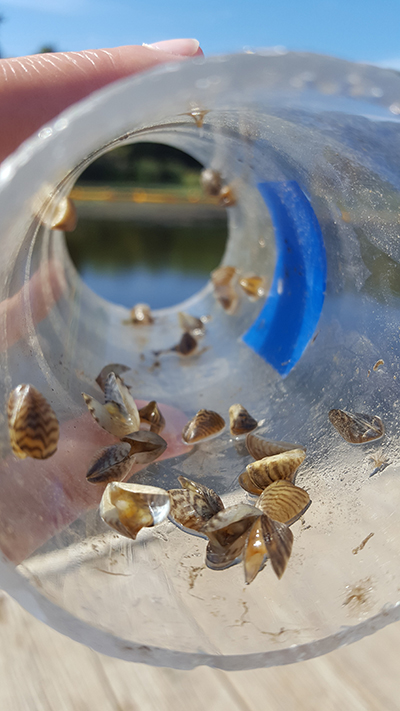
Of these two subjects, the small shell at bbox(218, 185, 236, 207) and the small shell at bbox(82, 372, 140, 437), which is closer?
the small shell at bbox(82, 372, 140, 437)

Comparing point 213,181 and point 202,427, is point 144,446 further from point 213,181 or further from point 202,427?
point 213,181

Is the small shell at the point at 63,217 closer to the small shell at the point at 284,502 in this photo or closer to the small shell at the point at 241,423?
the small shell at the point at 241,423

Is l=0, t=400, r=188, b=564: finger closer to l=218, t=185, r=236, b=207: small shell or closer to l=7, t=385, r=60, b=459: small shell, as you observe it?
l=7, t=385, r=60, b=459: small shell

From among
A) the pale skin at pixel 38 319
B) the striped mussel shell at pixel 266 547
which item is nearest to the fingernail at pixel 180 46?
the pale skin at pixel 38 319

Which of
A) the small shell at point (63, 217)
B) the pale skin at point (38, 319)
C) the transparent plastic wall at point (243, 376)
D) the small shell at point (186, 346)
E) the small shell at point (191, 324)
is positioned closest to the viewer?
the transparent plastic wall at point (243, 376)

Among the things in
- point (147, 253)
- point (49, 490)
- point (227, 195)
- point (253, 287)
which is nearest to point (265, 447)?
point (49, 490)

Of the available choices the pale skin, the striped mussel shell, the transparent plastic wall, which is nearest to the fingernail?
the pale skin
